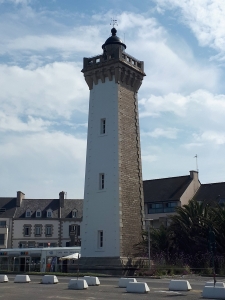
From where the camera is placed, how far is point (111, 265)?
28.4 meters

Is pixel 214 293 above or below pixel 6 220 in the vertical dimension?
below

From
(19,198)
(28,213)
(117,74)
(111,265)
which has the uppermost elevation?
(117,74)

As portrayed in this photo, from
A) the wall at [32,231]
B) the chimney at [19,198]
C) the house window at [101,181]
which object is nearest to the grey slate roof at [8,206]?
the chimney at [19,198]

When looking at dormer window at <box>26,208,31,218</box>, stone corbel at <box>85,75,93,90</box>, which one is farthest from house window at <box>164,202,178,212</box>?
dormer window at <box>26,208,31,218</box>

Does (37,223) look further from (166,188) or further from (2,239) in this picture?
(166,188)

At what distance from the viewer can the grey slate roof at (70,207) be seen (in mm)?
65000

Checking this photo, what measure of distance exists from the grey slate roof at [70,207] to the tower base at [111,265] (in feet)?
115

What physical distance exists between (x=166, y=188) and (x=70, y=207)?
19495 millimetres

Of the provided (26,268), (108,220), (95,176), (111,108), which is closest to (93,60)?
(111,108)

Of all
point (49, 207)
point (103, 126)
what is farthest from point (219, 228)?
point (49, 207)

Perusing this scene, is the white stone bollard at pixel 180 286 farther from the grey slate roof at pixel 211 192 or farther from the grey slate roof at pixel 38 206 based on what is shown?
the grey slate roof at pixel 38 206

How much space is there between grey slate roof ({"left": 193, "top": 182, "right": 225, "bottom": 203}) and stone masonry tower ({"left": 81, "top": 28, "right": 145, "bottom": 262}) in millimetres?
20249

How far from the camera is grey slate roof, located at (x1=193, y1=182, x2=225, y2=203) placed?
4962 cm

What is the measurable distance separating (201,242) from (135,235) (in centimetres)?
480
